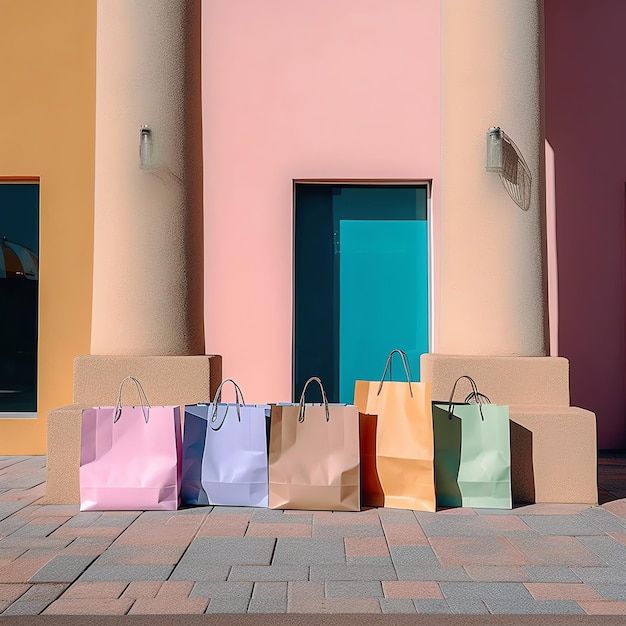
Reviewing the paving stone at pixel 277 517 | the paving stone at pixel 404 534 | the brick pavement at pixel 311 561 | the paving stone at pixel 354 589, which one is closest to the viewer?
the brick pavement at pixel 311 561

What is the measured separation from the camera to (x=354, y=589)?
4113mm

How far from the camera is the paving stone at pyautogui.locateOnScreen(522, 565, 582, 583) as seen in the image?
14.0ft

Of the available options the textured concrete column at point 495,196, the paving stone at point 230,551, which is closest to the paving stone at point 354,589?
the paving stone at point 230,551

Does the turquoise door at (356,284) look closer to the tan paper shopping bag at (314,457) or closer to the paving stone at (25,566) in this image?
the tan paper shopping bag at (314,457)

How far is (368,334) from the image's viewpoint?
345 inches

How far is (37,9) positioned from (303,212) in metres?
3.19

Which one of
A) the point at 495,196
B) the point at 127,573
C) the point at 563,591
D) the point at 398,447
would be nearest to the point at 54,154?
the point at 495,196

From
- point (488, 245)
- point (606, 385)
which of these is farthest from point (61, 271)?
point (606, 385)

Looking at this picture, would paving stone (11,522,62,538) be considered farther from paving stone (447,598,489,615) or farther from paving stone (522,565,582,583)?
paving stone (522,565,582,583)

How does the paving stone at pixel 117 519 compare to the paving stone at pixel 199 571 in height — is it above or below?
above

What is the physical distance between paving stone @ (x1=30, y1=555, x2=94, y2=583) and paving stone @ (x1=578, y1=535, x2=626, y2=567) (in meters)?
2.69

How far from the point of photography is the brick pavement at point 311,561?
12.9 feet

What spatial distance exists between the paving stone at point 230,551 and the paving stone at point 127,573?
0.53ft

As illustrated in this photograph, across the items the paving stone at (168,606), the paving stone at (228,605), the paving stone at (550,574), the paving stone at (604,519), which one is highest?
the paving stone at (604,519)
